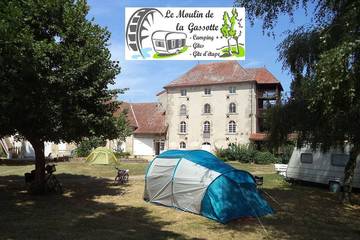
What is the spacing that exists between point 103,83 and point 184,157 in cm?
466

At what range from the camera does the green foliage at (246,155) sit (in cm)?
4956

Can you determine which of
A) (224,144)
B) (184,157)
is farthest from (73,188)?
(224,144)

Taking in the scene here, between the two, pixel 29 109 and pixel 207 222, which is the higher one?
pixel 29 109

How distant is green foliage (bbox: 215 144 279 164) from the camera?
49.6m

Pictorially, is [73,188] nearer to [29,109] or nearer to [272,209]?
[29,109]

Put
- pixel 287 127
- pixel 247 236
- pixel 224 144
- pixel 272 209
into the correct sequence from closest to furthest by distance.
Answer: pixel 247 236 < pixel 272 209 < pixel 287 127 < pixel 224 144

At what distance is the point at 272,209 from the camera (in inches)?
673

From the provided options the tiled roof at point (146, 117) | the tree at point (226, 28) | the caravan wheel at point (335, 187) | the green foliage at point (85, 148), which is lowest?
the caravan wheel at point (335, 187)

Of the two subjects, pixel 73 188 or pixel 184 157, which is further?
pixel 73 188

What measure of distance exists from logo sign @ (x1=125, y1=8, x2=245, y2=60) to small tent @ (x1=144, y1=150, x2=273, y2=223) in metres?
26.4

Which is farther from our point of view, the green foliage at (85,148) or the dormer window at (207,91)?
the dormer window at (207,91)

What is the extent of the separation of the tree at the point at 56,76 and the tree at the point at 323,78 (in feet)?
23.1

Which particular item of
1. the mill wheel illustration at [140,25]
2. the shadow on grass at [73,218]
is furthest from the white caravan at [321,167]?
the mill wheel illustration at [140,25]

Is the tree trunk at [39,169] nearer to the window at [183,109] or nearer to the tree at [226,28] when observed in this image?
the tree at [226,28]
